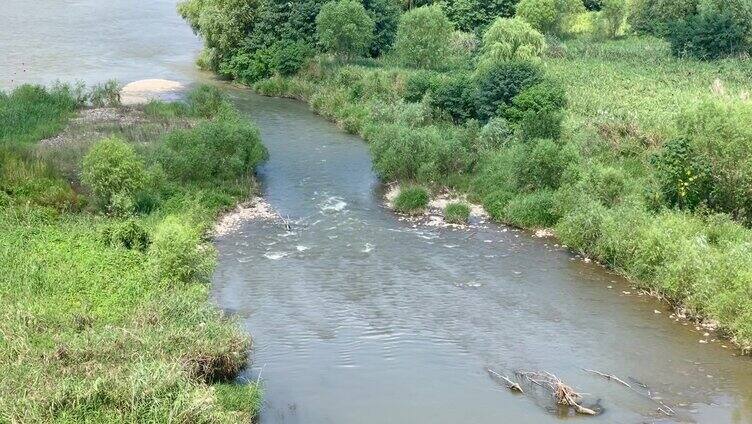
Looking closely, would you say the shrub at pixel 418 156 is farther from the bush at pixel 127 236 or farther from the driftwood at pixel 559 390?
the driftwood at pixel 559 390

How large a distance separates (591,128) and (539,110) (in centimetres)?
250

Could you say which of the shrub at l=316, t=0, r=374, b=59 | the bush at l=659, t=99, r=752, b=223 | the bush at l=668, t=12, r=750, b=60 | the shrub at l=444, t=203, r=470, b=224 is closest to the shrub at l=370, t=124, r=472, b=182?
the shrub at l=444, t=203, r=470, b=224

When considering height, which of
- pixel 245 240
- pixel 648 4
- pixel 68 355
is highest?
pixel 648 4

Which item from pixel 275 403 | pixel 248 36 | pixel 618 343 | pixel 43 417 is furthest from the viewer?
pixel 248 36

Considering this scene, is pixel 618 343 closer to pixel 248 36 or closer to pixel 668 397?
pixel 668 397

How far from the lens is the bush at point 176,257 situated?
25.4 m

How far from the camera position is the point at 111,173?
32.8 metres

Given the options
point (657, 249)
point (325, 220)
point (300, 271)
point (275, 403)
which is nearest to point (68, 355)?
point (275, 403)

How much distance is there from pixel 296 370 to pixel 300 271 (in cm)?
700

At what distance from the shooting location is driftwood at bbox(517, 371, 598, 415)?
22389 mm

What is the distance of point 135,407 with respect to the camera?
18.6 m

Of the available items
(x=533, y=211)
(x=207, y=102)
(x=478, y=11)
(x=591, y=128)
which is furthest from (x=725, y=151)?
(x=478, y=11)

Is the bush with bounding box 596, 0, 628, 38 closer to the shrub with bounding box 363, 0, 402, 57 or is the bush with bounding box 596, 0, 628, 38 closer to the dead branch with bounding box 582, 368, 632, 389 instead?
the shrub with bounding box 363, 0, 402, 57

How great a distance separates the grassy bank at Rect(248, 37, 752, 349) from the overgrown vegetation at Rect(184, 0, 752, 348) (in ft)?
0.22
